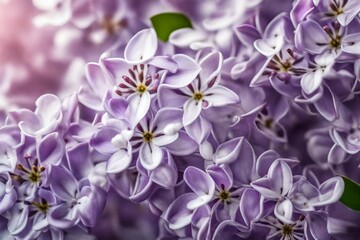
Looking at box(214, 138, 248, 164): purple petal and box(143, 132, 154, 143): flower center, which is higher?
box(143, 132, 154, 143): flower center

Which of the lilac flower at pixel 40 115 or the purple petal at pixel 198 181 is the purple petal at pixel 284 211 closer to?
the purple petal at pixel 198 181

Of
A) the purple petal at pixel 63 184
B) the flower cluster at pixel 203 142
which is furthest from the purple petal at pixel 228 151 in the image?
the purple petal at pixel 63 184

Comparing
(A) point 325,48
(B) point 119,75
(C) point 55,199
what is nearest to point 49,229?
(C) point 55,199

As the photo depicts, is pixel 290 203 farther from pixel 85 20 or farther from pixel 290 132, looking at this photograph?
pixel 85 20

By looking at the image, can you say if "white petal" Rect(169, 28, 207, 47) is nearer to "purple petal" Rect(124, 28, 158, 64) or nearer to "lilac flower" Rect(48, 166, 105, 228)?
"purple petal" Rect(124, 28, 158, 64)

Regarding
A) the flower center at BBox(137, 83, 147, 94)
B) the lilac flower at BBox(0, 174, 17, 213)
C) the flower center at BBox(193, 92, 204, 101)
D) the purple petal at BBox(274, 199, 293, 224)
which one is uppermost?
the flower center at BBox(137, 83, 147, 94)

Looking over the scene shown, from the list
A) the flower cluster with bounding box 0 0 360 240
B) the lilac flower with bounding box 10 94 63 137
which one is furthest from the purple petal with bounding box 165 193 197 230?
the lilac flower with bounding box 10 94 63 137

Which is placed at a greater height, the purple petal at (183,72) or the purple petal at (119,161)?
the purple petal at (183,72)
